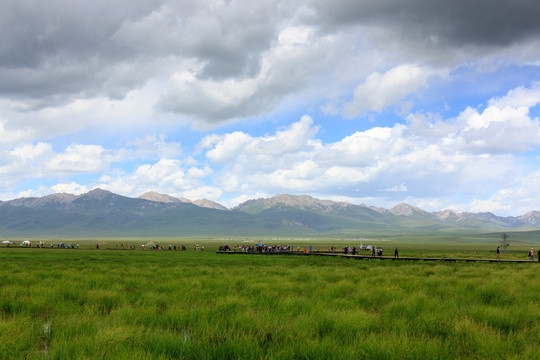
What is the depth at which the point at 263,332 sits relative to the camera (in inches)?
260

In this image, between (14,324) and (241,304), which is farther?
(241,304)

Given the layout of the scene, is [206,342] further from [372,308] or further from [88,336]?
[372,308]

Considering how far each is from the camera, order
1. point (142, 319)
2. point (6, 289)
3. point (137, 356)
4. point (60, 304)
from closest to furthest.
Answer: point (137, 356)
point (142, 319)
point (60, 304)
point (6, 289)

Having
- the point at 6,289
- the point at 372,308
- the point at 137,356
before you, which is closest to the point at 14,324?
the point at 137,356

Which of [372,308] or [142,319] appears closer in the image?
[142,319]

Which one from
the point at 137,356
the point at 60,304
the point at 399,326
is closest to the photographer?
the point at 137,356

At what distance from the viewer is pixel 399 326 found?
710 cm

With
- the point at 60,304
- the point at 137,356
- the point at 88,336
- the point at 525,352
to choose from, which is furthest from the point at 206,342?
the point at 60,304

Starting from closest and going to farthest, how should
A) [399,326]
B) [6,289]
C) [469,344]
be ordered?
[469,344] < [399,326] < [6,289]

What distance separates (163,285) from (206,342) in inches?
299

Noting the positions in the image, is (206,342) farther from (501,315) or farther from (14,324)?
(501,315)

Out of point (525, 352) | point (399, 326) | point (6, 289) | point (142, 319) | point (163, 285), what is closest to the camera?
point (525, 352)

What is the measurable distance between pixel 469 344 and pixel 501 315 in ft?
7.77

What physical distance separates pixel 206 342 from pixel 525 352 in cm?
481
